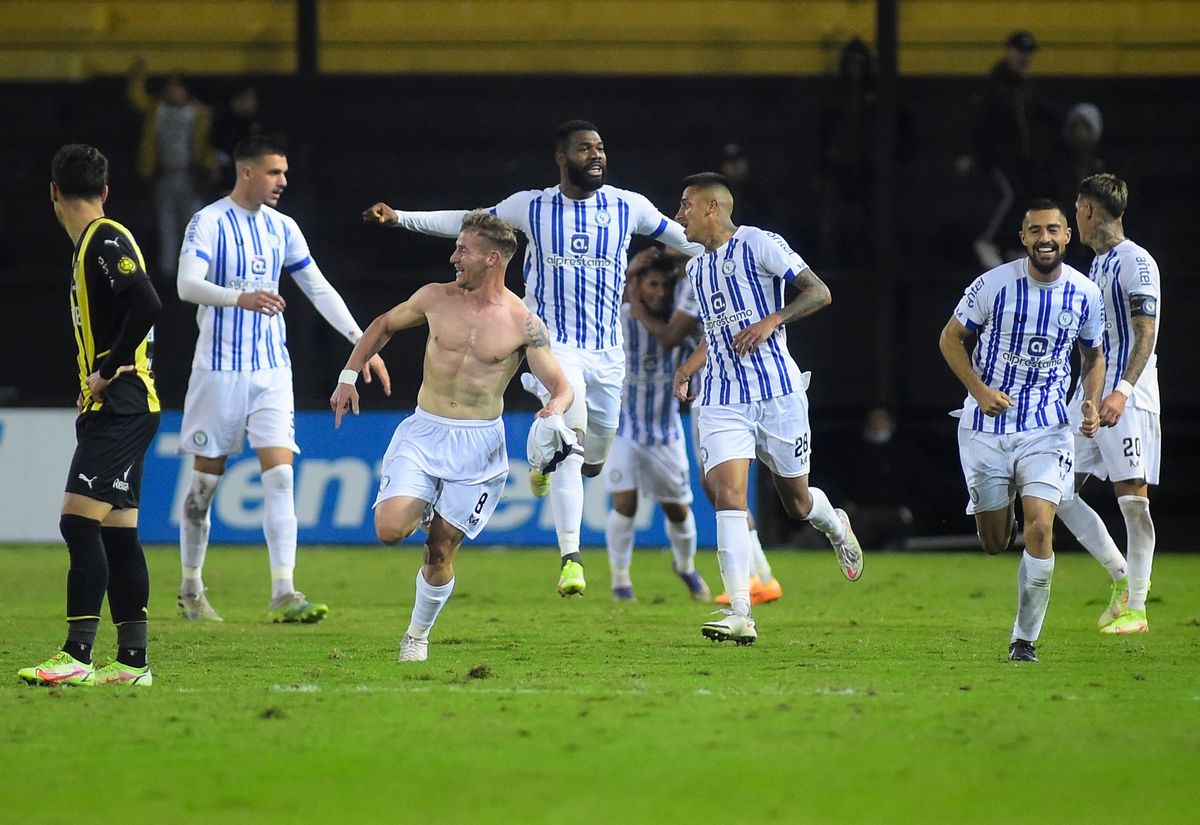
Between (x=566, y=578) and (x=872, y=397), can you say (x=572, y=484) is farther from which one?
(x=872, y=397)

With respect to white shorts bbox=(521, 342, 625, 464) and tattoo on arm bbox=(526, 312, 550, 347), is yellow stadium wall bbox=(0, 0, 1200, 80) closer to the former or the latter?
white shorts bbox=(521, 342, 625, 464)

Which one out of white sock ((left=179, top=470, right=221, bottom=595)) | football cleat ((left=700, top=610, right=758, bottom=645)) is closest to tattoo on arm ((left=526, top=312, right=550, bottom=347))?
football cleat ((left=700, top=610, right=758, bottom=645))

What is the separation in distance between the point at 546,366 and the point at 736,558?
1.44 metres

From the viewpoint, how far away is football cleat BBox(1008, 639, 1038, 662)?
7.93m

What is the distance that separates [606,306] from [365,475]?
6.59 metres

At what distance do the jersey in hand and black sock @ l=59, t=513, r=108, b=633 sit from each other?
3.04 metres

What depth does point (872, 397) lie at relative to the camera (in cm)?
1734

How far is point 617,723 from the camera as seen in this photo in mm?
6223

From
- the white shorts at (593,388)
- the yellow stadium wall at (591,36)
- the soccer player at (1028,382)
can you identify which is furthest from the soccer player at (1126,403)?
the yellow stadium wall at (591,36)

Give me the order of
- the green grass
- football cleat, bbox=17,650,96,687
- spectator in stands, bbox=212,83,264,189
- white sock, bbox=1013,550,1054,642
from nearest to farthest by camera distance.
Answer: the green grass, football cleat, bbox=17,650,96,687, white sock, bbox=1013,550,1054,642, spectator in stands, bbox=212,83,264,189

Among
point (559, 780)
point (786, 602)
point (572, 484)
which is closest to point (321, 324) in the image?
point (786, 602)

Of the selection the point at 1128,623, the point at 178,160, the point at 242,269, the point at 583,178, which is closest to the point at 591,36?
the point at 178,160

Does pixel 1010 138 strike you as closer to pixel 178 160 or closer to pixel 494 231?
pixel 178 160

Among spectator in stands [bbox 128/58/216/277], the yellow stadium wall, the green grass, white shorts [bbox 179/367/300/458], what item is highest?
the yellow stadium wall
